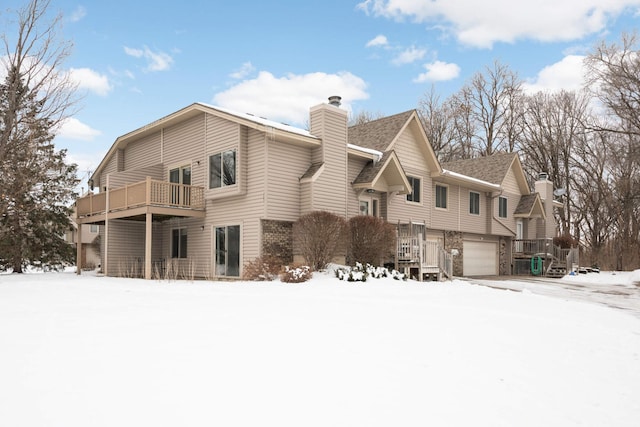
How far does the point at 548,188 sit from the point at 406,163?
Answer: 1447 centimetres

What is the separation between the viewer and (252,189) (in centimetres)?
1609

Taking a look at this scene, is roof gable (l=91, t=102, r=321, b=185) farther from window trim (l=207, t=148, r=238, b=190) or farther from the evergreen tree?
the evergreen tree

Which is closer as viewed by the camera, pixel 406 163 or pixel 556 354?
pixel 556 354

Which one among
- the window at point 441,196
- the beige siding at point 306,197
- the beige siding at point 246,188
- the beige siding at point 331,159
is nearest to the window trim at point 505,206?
the window at point 441,196

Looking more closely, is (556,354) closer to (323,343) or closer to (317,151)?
(323,343)

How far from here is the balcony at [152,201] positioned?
16.5 metres

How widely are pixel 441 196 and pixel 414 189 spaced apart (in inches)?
100

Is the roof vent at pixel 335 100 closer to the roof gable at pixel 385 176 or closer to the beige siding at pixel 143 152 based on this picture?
the roof gable at pixel 385 176

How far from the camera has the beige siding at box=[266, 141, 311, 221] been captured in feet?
51.6

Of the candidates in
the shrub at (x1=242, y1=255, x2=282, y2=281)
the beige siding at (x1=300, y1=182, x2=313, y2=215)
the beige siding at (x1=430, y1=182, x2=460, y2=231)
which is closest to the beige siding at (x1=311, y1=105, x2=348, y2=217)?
the beige siding at (x1=300, y1=182, x2=313, y2=215)

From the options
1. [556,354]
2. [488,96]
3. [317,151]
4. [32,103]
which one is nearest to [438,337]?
[556,354]

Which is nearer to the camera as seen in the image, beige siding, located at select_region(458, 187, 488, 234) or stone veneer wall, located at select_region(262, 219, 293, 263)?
stone veneer wall, located at select_region(262, 219, 293, 263)

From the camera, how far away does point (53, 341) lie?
235 inches

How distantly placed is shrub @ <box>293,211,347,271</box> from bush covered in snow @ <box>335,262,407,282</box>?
0.71 meters
